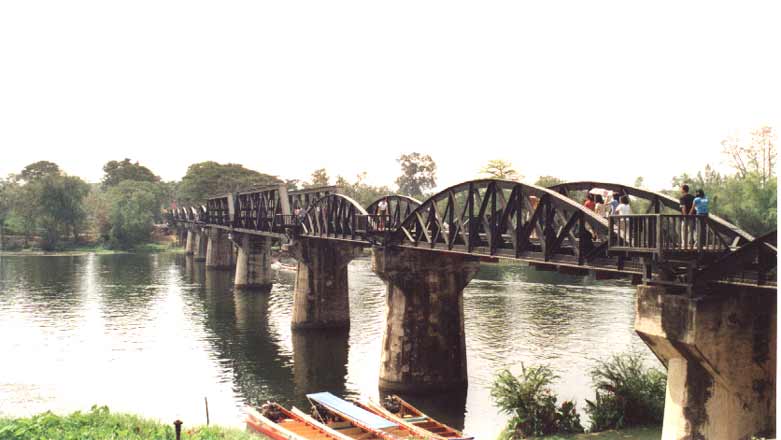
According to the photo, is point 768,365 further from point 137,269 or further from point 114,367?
point 137,269

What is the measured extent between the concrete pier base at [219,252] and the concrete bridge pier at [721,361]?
326 ft

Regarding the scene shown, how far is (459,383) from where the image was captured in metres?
40.7

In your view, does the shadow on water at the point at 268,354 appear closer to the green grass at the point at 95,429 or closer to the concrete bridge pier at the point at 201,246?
the green grass at the point at 95,429

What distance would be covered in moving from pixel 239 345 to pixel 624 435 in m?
32.9

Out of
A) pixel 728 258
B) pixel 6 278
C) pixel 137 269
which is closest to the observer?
pixel 728 258

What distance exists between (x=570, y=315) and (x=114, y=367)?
35065 mm

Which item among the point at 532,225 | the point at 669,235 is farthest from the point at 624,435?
the point at 669,235

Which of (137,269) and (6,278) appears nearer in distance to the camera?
(6,278)

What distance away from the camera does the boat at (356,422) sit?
98.8 feet

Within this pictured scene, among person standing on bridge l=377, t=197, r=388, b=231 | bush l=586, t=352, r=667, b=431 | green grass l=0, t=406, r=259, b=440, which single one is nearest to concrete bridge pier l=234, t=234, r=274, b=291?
person standing on bridge l=377, t=197, r=388, b=231

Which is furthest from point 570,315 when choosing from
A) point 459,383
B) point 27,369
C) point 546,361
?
point 27,369

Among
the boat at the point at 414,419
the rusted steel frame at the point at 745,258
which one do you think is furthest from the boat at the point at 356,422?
the rusted steel frame at the point at 745,258

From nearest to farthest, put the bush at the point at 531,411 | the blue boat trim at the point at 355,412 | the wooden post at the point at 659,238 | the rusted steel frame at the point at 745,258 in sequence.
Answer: the rusted steel frame at the point at 745,258, the wooden post at the point at 659,238, the bush at the point at 531,411, the blue boat trim at the point at 355,412

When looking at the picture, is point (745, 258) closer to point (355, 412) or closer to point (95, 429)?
point (355, 412)
